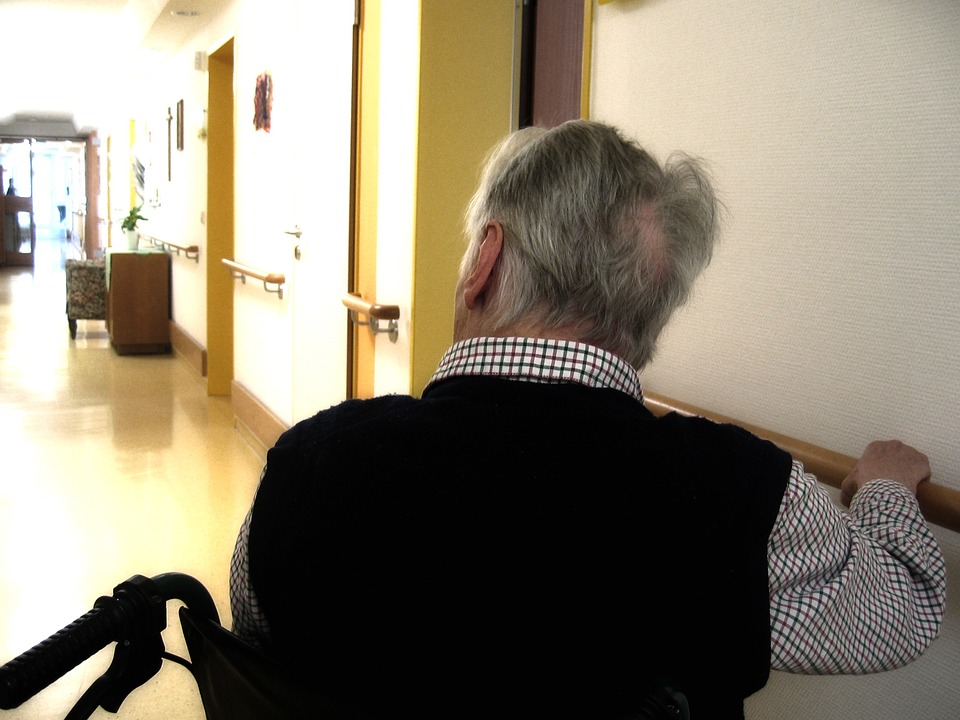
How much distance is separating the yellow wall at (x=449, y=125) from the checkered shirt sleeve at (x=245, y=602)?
2.19 metres

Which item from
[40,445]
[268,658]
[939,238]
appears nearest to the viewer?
[268,658]

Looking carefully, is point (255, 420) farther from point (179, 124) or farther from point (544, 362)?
point (544, 362)

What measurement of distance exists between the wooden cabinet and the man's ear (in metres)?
8.03

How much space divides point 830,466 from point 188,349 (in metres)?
7.09

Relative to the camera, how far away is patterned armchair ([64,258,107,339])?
909cm

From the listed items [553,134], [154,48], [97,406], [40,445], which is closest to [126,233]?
[154,48]

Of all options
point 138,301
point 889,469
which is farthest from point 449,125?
point 138,301

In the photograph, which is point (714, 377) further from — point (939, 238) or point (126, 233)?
point (126, 233)

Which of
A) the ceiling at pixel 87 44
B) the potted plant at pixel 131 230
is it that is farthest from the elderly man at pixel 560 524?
the potted plant at pixel 131 230

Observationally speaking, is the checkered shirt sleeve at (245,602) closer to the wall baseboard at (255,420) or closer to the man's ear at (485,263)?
the man's ear at (485,263)

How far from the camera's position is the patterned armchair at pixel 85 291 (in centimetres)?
909

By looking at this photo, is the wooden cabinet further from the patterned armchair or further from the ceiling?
the ceiling

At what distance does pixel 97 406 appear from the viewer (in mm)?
6074

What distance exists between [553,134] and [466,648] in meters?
0.56
